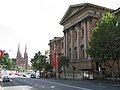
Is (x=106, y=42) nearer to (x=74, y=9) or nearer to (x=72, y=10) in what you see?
(x=74, y=9)

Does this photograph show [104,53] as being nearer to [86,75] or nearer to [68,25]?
[86,75]

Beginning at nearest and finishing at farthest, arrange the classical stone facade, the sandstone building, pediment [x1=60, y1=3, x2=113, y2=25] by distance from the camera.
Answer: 1. the sandstone building
2. the classical stone facade
3. pediment [x1=60, y1=3, x2=113, y2=25]

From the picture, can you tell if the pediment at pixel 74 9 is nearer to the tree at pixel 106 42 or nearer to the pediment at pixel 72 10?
the pediment at pixel 72 10

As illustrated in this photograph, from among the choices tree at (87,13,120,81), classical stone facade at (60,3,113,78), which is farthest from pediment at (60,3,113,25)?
tree at (87,13,120,81)

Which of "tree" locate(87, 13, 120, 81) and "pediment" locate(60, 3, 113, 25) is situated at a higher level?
"pediment" locate(60, 3, 113, 25)

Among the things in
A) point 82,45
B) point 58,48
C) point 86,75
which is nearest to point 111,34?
point 86,75

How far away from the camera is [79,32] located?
86062 mm

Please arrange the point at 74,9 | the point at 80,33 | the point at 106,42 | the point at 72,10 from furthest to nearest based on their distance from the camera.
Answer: the point at 72,10 → the point at 74,9 → the point at 80,33 → the point at 106,42

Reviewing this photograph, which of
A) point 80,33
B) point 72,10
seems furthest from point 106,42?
point 72,10

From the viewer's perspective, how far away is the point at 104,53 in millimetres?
52812

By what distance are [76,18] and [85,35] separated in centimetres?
881

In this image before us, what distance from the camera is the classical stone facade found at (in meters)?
78.1

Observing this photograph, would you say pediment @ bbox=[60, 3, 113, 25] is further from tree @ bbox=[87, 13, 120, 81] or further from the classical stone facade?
tree @ bbox=[87, 13, 120, 81]

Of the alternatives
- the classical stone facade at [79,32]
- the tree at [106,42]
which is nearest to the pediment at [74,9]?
the classical stone facade at [79,32]
